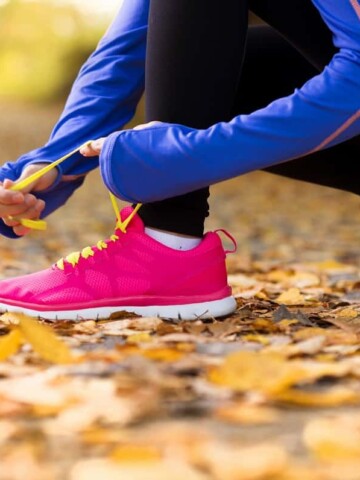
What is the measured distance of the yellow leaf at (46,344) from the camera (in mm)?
1257

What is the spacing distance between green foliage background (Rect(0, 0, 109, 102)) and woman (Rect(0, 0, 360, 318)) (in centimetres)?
2072

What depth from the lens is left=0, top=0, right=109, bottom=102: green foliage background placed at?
23578 mm

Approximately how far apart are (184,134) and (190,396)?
1.88ft

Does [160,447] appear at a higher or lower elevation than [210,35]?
lower

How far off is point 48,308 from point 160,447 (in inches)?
32.2

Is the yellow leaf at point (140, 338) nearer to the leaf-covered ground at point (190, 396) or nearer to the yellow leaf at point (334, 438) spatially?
the leaf-covered ground at point (190, 396)

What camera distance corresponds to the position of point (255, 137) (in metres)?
1.43

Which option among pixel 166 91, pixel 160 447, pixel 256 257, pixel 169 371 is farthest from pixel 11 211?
pixel 256 257

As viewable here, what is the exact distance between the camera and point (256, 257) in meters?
3.35

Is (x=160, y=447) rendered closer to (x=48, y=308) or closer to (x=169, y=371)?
(x=169, y=371)

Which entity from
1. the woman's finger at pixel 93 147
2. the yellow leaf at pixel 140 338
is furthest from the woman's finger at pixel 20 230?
the yellow leaf at pixel 140 338

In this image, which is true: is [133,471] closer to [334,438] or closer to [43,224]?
[334,438]

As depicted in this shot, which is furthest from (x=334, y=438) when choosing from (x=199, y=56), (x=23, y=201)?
(x=23, y=201)

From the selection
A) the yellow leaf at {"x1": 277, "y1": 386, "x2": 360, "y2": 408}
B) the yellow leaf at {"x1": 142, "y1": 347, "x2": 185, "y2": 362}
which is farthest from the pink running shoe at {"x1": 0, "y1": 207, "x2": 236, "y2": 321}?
the yellow leaf at {"x1": 277, "y1": 386, "x2": 360, "y2": 408}
